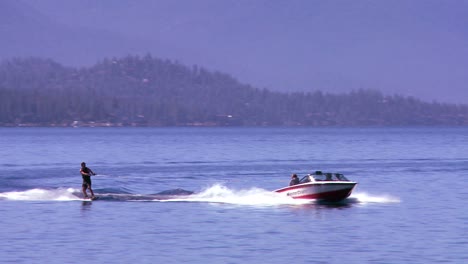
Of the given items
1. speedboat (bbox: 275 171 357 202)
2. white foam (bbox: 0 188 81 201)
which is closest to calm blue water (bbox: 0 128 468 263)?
white foam (bbox: 0 188 81 201)

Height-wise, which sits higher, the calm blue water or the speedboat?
the speedboat

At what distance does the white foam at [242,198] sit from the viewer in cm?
5675

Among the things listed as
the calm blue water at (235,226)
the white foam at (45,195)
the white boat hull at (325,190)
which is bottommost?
the calm blue water at (235,226)

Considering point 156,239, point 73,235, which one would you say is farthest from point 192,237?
point 73,235

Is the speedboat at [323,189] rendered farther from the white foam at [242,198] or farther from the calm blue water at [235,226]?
the calm blue water at [235,226]

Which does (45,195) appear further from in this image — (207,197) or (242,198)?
(242,198)

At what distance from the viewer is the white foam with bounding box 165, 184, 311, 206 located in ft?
186

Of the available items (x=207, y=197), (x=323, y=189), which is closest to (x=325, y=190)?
(x=323, y=189)

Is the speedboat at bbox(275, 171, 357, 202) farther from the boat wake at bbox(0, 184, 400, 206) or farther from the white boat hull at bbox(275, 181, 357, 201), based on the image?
the boat wake at bbox(0, 184, 400, 206)

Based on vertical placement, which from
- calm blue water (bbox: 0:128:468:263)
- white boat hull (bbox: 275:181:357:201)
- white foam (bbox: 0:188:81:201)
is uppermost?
white boat hull (bbox: 275:181:357:201)

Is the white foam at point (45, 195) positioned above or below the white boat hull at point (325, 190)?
below

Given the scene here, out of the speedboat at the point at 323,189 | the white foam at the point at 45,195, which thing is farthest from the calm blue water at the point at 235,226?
the speedboat at the point at 323,189

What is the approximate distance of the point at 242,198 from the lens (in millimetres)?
58688

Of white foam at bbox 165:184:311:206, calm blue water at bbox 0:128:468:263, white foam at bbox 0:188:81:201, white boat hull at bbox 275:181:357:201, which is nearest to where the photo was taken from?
calm blue water at bbox 0:128:468:263
